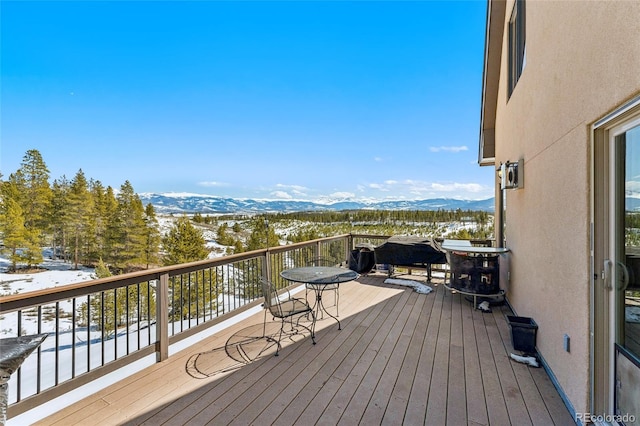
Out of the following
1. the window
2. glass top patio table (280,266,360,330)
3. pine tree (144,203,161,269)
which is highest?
the window

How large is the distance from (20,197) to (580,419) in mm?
37283

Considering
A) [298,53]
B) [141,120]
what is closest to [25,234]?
[141,120]

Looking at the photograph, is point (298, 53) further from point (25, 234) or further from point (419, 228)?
point (25, 234)

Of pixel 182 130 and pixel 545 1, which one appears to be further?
pixel 182 130

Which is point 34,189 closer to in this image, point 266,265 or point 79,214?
point 79,214

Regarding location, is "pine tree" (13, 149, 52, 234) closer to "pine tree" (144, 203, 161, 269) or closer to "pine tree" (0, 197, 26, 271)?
"pine tree" (0, 197, 26, 271)

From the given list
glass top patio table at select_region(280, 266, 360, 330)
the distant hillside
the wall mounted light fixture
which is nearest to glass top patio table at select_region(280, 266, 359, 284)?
glass top patio table at select_region(280, 266, 360, 330)

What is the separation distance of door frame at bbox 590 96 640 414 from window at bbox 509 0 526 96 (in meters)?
2.77

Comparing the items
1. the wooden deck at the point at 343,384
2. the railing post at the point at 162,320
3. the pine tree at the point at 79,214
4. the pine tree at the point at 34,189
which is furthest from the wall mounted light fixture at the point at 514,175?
the pine tree at the point at 79,214

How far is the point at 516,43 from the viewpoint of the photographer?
4.46 meters

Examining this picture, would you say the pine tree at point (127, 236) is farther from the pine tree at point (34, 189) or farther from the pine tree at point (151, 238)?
the pine tree at point (34, 189)

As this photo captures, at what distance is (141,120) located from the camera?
62.7ft

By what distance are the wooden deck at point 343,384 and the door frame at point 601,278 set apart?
421mm

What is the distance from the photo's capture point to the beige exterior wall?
1608 mm
